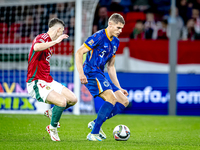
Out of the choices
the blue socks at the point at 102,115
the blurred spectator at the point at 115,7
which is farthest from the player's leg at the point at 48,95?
the blurred spectator at the point at 115,7

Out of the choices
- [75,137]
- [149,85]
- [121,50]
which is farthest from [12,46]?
[75,137]

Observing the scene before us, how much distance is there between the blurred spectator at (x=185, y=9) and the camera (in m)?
14.9

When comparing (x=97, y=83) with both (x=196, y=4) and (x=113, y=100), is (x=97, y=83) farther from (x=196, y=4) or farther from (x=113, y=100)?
(x=196, y=4)

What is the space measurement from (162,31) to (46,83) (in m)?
8.89

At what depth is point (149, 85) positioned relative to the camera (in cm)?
1170

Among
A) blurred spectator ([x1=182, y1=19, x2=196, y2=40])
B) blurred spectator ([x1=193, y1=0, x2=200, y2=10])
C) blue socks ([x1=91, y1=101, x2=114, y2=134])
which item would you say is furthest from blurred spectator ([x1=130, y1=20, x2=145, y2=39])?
blue socks ([x1=91, y1=101, x2=114, y2=134])

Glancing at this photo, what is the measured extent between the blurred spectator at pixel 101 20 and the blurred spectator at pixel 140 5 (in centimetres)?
136

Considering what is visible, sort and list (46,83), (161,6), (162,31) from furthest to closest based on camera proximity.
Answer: (161,6)
(162,31)
(46,83)

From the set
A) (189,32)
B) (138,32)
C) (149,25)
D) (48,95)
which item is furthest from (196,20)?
(48,95)

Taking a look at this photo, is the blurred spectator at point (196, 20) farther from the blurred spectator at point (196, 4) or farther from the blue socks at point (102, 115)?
the blue socks at point (102, 115)

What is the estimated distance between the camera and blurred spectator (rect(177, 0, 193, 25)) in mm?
14898

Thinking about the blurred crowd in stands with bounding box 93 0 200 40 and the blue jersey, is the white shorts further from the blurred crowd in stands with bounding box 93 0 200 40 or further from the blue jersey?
the blurred crowd in stands with bounding box 93 0 200 40

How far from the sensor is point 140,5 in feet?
50.6

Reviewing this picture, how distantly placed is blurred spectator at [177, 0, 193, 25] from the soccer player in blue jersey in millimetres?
9583
